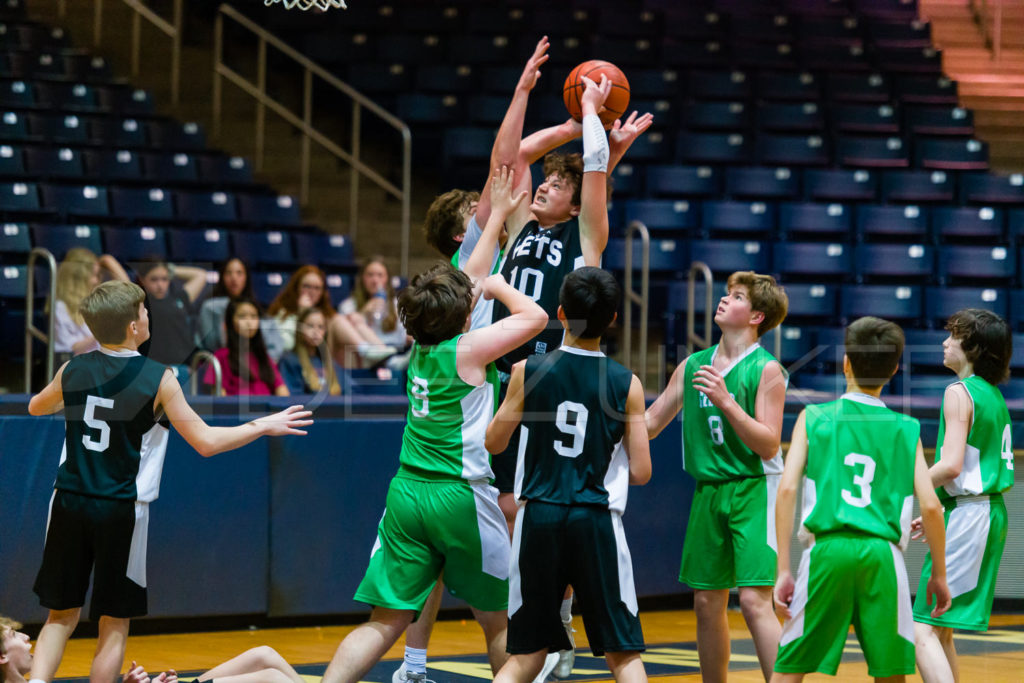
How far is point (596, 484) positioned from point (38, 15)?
453 inches

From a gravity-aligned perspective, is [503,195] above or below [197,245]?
below

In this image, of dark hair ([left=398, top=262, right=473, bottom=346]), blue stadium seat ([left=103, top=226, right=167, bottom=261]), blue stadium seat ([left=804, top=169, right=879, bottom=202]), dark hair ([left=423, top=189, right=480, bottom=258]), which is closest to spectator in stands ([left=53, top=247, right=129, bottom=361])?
blue stadium seat ([left=103, top=226, right=167, bottom=261])

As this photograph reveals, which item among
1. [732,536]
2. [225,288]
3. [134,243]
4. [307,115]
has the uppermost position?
[307,115]

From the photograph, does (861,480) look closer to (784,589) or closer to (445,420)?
(784,589)

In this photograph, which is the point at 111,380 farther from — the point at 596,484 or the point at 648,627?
the point at 648,627

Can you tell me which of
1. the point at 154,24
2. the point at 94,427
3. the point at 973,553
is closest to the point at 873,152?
the point at 154,24

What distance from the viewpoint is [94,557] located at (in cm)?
479

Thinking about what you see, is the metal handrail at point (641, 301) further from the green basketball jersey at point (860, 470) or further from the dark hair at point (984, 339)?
the green basketball jersey at point (860, 470)

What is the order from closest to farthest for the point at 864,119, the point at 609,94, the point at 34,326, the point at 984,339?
the point at 984,339 < the point at 609,94 < the point at 34,326 < the point at 864,119

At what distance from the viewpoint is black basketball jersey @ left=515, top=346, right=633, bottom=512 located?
4.33 meters

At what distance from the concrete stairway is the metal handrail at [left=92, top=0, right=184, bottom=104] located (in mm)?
8529

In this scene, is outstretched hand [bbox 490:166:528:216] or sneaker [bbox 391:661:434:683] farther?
sneaker [bbox 391:661:434:683]

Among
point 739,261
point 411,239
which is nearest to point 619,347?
point 739,261

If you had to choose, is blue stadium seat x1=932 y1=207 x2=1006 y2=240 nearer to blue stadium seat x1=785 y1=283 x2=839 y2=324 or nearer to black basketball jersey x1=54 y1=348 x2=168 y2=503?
blue stadium seat x1=785 y1=283 x2=839 y2=324
